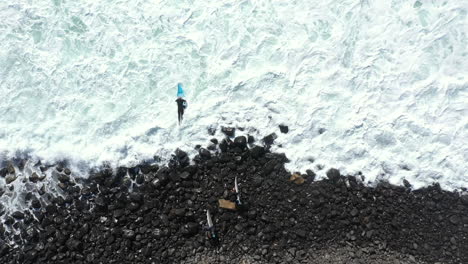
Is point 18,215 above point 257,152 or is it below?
above

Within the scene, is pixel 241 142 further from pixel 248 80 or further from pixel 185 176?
pixel 248 80

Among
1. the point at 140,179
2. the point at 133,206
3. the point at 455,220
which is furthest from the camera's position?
the point at 140,179

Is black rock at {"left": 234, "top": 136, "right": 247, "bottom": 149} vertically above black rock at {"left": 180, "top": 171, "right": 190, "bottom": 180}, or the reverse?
black rock at {"left": 234, "top": 136, "right": 247, "bottom": 149}

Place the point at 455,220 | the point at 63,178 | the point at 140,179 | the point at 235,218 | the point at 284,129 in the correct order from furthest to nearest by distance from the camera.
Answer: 1. the point at 284,129
2. the point at 63,178
3. the point at 140,179
4. the point at 235,218
5. the point at 455,220

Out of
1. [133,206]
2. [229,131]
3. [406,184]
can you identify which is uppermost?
[229,131]

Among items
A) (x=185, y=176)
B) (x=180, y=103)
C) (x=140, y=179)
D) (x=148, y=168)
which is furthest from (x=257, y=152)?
(x=140, y=179)

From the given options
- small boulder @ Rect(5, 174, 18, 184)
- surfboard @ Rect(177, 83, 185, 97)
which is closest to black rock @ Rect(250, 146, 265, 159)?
surfboard @ Rect(177, 83, 185, 97)

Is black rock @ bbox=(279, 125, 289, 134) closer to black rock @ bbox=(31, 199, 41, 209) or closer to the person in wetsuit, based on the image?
the person in wetsuit
